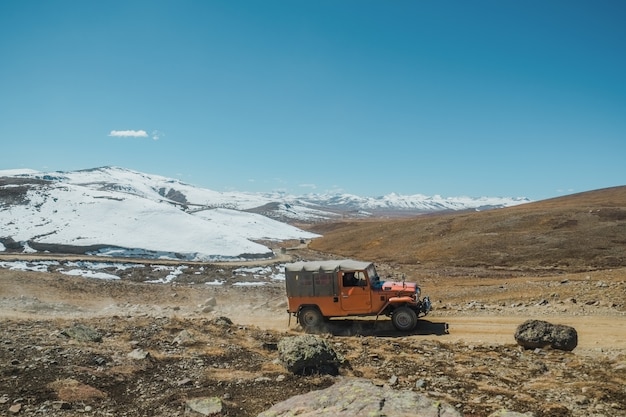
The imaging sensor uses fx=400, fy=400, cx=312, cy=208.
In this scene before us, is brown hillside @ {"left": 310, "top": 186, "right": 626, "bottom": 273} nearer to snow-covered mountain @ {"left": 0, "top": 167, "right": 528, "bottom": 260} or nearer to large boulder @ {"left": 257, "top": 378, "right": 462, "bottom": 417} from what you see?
snow-covered mountain @ {"left": 0, "top": 167, "right": 528, "bottom": 260}

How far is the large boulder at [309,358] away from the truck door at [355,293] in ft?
18.5

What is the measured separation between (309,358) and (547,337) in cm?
740

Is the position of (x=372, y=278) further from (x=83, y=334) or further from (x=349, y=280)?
(x=83, y=334)

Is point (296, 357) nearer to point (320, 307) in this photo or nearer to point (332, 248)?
point (320, 307)

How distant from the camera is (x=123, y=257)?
151ft

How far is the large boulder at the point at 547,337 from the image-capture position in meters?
11.9

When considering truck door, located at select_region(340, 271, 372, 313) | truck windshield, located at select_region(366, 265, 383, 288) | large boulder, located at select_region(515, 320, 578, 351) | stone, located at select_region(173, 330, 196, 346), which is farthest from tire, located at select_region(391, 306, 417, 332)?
stone, located at select_region(173, 330, 196, 346)

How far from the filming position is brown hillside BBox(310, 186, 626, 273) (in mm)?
43656

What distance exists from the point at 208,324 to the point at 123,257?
34.9m

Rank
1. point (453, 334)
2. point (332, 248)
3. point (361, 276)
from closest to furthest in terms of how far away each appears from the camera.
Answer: point (453, 334) → point (361, 276) → point (332, 248)

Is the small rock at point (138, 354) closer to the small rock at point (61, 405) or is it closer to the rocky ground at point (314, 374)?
the rocky ground at point (314, 374)

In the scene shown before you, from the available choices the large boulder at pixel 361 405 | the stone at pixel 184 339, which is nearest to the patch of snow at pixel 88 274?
the stone at pixel 184 339

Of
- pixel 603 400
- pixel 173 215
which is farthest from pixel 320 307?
pixel 173 215

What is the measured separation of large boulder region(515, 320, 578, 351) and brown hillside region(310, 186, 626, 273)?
33.1 meters
